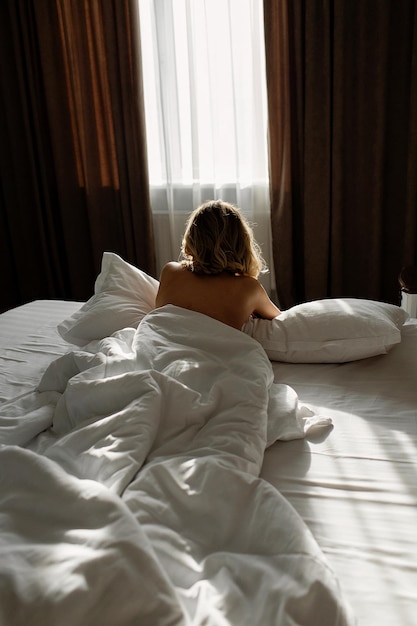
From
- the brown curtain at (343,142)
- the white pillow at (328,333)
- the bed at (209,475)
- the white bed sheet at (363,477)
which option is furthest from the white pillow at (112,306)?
the brown curtain at (343,142)

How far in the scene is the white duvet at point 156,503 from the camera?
641 millimetres

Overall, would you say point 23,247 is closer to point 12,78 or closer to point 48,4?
point 12,78

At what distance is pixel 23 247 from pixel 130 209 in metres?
0.94

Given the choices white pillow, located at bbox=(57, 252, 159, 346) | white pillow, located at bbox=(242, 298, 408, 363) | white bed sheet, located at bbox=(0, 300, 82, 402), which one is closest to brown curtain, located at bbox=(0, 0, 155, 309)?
white bed sheet, located at bbox=(0, 300, 82, 402)

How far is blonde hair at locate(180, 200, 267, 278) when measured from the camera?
1569 mm

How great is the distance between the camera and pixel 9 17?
3199mm

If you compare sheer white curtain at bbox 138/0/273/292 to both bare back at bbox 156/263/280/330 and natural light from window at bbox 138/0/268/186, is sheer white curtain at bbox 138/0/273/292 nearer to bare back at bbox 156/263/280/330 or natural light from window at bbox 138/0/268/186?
natural light from window at bbox 138/0/268/186

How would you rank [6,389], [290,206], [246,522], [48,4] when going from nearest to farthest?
[246,522] → [6,389] → [290,206] → [48,4]

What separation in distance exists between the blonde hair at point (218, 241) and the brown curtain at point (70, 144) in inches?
68.4

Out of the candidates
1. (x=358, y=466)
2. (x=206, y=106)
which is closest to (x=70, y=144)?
(x=206, y=106)

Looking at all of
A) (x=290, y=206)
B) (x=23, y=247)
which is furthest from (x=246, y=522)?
(x=23, y=247)

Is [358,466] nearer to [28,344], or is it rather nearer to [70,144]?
[28,344]

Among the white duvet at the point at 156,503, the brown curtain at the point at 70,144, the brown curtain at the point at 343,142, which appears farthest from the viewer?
the brown curtain at the point at 70,144

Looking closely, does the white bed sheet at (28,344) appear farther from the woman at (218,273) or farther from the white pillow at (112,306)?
the woman at (218,273)
